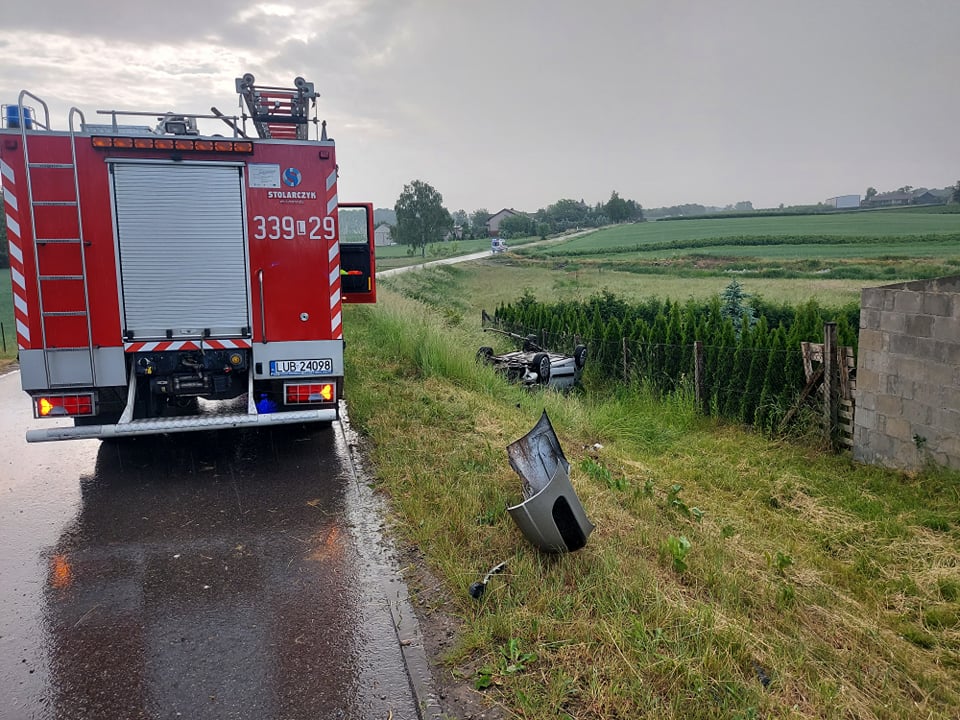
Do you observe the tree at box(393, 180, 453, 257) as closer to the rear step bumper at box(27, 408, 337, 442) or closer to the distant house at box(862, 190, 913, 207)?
the distant house at box(862, 190, 913, 207)

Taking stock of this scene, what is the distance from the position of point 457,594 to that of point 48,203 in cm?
483

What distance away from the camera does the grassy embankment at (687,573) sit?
3.15 meters

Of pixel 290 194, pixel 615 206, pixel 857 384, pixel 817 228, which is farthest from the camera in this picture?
pixel 615 206

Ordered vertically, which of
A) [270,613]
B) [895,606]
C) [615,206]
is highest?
[615,206]

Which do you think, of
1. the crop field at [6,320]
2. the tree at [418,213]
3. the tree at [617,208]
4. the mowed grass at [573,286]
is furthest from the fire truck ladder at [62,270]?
the tree at [617,208]

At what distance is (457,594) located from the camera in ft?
13.3

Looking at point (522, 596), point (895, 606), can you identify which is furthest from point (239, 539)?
point (895, 606)

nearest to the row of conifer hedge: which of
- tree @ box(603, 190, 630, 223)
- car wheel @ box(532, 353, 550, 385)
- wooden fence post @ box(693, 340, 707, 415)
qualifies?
wooden fence post @ box(693, 340, 707, 415)

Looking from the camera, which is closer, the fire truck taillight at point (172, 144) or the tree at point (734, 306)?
the fire truck taillight at point (172, 144)

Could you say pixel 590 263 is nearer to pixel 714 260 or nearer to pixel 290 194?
pixel 714 260

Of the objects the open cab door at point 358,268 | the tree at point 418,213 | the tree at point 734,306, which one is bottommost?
the tree at point 734,306

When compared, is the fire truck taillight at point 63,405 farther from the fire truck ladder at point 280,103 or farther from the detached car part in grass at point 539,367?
the detached car part in grass at point 539,367

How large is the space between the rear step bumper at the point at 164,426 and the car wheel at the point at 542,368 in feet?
18.9

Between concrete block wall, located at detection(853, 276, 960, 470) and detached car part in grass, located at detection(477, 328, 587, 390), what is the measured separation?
5036 mm
